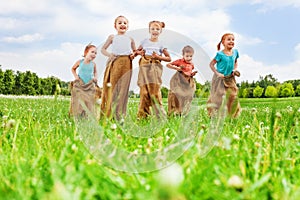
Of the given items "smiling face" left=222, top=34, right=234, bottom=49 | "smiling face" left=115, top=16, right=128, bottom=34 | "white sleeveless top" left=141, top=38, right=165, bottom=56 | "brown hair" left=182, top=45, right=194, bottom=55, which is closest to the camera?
"brown hair" left=182, top=45, right=194, bottom=55

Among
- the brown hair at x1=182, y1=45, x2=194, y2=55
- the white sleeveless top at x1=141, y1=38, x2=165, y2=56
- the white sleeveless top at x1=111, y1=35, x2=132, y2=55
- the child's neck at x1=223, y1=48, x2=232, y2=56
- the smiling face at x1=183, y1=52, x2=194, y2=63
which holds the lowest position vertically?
the smiling face at x1=183, y1=52, x2=194, y2=63

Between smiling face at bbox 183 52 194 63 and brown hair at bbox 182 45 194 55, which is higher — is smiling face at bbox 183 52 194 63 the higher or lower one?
the lower one

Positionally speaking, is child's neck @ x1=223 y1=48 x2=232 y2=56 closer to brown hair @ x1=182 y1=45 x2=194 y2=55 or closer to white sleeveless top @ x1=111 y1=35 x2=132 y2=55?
white sleeveless top @ x1=111 y1=35 x2=132 y2=55

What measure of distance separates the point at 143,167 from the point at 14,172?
2.08 ft

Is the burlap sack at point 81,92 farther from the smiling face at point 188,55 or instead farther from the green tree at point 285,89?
the smiling face at point 188,55

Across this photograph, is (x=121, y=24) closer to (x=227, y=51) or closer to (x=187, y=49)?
(x=227, y=51)

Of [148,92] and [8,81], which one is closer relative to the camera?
[148,92]

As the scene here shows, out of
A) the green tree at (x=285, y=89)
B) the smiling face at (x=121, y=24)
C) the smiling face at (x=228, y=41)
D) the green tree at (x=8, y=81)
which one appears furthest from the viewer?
the green tree at (x=8, y=81)

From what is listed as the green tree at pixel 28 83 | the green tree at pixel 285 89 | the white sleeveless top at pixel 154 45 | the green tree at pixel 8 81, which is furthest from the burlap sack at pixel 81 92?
the green tree at pixel 28 83

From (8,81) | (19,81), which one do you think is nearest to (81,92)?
(8,81)

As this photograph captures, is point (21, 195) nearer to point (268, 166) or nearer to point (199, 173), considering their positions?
point (199, 173)

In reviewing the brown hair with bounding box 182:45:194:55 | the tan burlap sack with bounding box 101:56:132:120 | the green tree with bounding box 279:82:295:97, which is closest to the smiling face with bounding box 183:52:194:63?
the brown hair with bounding box 182:45:194:55

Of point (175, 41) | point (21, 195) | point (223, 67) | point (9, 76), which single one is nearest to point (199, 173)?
point (21, 195)

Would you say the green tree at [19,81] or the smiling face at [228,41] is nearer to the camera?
the smiling face at [228,41]
